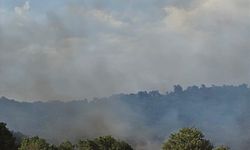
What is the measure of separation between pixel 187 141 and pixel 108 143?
812 inches

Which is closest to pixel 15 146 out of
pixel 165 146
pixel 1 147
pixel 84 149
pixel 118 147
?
pixel 1 147

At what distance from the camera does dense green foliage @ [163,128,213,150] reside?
70688 mm

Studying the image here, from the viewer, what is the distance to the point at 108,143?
87.4 meters

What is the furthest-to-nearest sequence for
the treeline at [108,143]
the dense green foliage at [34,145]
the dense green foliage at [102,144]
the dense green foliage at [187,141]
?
the dense green foliage at [102,144] < the dense green foliage at [34,145] < the treeline at [108,143] < the dense green foliage at [187,141]

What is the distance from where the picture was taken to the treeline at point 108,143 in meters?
71.1

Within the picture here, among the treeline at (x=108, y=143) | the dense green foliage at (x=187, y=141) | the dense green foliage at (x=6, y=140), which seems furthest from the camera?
the dense green foliage at (x=6, y=140)

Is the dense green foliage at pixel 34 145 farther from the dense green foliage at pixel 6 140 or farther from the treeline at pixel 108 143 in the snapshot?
the dense green foliage at pixel 6 140

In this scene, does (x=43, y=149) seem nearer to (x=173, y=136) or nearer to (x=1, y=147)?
(x=1, y=147)

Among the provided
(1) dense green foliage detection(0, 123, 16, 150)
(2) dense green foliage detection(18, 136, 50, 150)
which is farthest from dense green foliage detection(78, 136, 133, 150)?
(1) dense green foliage detection(0, 123, 16, 150)

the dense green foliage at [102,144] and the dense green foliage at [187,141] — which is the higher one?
the dense green foliage at [102,144]

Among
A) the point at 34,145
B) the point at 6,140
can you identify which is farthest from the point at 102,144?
the point at 6,140

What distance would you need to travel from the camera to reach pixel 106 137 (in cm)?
8844

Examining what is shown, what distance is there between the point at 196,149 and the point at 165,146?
15.5ft

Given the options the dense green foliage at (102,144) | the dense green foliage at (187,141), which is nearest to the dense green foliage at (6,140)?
the dense green foliage at (102,144)
